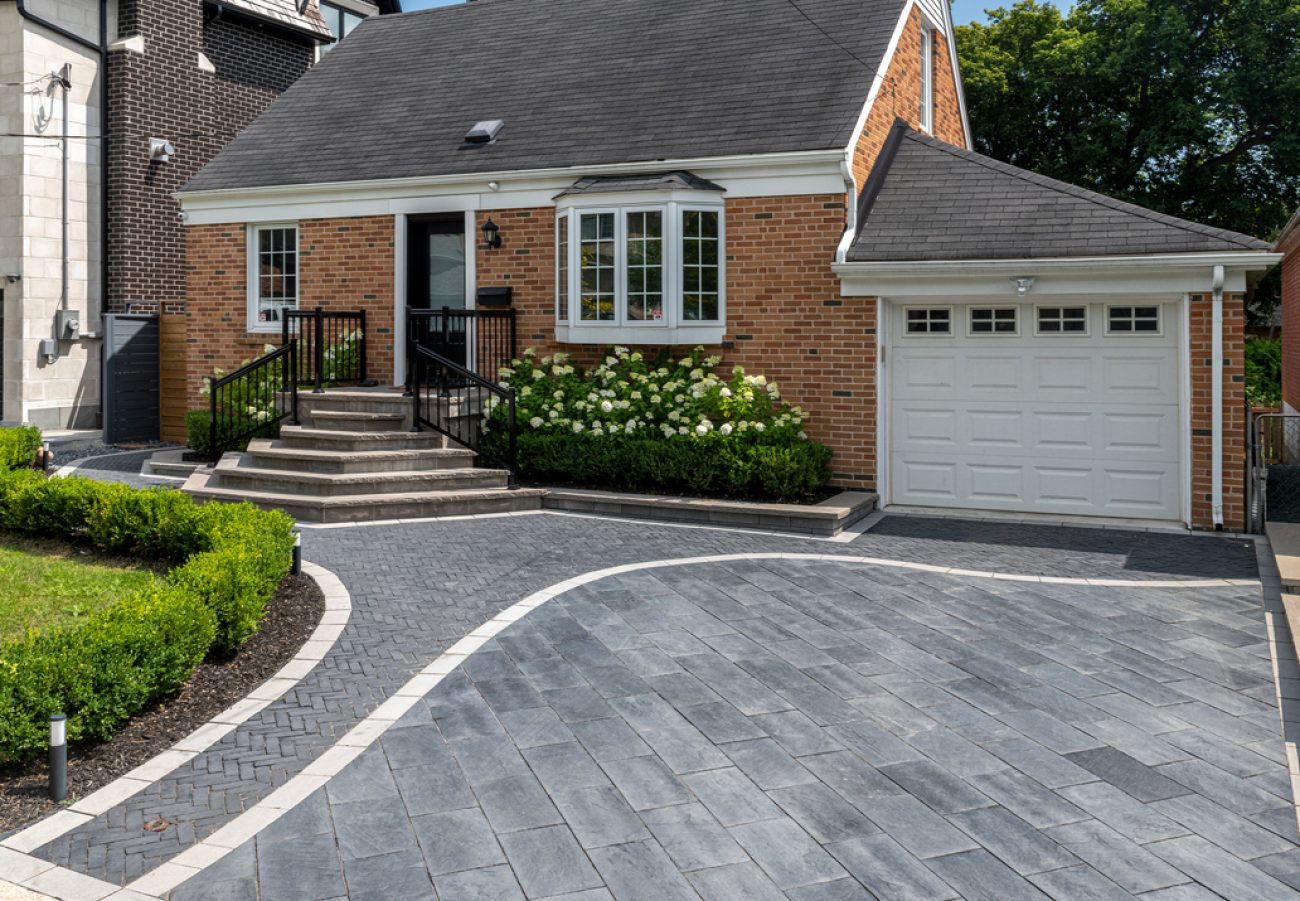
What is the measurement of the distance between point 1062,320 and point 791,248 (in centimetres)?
297

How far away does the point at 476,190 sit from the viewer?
14211mm

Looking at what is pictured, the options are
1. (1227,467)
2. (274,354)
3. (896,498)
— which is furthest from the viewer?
(274,354)

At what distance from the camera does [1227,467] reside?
35.6 feet

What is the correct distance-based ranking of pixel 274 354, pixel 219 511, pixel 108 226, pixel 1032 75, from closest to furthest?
pixel 219 511 < pixel 274 354 < pixel 108 226 < pixel 1032 75

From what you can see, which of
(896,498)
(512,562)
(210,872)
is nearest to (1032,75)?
(896,498)

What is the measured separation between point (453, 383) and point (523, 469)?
1.81m

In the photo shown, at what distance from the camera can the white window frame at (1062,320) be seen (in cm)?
1146

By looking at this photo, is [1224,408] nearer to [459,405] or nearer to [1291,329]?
[459,405]

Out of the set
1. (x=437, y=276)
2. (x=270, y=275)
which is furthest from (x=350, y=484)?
(x=270, y=275)

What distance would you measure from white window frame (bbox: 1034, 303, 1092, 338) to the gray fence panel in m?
13.3

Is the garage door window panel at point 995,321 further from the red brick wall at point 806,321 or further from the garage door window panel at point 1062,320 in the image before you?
the red brick wall at point 806,321

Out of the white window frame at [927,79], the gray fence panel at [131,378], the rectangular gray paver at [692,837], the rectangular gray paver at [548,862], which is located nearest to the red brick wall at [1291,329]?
the white window frame at [927,79]

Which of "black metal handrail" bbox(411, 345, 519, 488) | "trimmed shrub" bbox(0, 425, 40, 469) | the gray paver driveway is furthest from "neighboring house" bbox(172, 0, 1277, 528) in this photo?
the gray paver driveway

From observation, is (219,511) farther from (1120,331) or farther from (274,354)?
(1120,331)
